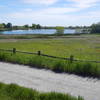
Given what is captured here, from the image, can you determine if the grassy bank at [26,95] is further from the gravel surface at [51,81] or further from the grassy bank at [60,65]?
the grassy bank at [60,65]

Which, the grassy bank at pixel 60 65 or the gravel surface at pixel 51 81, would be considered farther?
the grassy bank at pixel 60 65

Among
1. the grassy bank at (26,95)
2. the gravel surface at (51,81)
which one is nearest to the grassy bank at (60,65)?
the gravel surface at (51,81)

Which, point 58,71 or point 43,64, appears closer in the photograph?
point 58,71

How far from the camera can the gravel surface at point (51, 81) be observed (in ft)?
25.5

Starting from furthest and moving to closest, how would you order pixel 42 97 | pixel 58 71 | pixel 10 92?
1. pixel 58 71
2. pixel 10 92
3. pixel 42 97

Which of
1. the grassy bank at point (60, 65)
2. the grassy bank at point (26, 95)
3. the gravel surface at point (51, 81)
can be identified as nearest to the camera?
the grassy bank at point (26, 95)

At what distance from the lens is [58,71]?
36.4ft

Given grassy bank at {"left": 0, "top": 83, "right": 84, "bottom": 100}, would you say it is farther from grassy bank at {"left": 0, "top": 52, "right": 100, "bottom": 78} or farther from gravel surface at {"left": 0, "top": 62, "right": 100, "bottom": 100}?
grassy bank at {"left": 0, "top": 52, "right": 100, "bottom": 78}

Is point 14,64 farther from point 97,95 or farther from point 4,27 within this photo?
point 4,27

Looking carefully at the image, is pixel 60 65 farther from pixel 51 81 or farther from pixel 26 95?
pixel 26 95

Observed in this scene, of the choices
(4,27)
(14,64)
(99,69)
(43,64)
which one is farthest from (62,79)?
(4,27)

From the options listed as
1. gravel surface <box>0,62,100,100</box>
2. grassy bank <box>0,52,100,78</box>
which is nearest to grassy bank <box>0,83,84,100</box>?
gravel surface <box>0,62,100,100</box>

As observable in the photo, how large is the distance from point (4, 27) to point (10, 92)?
135489mm

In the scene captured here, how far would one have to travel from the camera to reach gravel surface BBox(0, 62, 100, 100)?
25.5 ft
